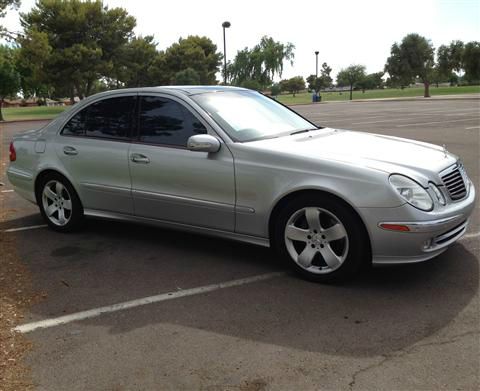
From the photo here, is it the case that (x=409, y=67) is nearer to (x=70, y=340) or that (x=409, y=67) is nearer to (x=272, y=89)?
(x=272, y=89)

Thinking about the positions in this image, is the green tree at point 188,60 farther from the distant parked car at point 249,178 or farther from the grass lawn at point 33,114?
the distant parked car at point 249,178

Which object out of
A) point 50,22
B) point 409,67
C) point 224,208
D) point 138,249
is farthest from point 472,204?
point 409,67

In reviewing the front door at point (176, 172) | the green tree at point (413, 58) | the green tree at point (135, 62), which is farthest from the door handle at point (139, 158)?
the green tree at point (413, 58)

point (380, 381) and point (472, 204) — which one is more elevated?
point (472, 204)

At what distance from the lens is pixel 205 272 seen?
4395 mm

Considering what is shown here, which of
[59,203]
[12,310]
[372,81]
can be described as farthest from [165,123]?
[372,81]

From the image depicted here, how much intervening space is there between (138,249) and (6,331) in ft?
5.96

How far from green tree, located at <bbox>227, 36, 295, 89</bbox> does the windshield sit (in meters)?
80.6

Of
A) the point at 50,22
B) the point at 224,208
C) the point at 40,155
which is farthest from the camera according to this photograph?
the point at 50,22

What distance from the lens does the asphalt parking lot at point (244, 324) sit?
9.21 ft

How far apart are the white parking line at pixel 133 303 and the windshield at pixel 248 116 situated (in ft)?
3.91

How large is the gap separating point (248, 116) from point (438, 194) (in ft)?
6.13

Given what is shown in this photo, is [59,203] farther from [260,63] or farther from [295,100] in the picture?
[260,63]

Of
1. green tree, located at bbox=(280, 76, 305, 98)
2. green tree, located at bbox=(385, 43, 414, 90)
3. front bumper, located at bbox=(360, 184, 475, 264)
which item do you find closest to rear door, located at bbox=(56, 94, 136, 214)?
front bumper, located at bbox=(360, 184, 475, 264)
